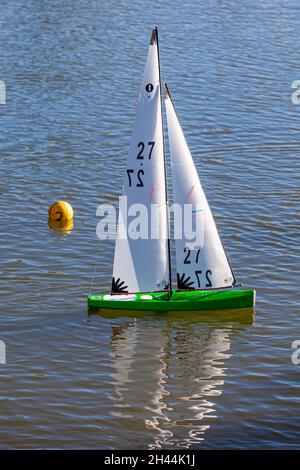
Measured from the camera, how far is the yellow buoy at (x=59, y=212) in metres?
44.9

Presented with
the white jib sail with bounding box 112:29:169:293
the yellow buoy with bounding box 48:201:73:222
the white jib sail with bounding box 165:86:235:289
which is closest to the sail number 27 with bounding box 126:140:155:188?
the white jib sail with bounding box 112:29:169:293

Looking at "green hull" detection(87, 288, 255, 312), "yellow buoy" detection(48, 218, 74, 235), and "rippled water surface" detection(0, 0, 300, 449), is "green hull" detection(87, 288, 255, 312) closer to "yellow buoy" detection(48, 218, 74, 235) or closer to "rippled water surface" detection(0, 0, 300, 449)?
"rippled water surface" detection(0, 0, 300, 449)

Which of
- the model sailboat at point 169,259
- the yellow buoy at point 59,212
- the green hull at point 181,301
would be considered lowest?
the green hull at point 181,301

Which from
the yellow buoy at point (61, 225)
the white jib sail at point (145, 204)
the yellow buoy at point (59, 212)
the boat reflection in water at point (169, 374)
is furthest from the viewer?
the yellow buoy at point (59, 212)

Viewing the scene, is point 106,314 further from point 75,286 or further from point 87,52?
point 87,52

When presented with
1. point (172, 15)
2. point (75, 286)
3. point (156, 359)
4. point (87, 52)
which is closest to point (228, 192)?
point (75, 286)

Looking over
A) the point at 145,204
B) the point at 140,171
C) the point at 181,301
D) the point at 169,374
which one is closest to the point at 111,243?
the point at 181,301

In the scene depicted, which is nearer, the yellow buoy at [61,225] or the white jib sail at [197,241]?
the white jib sail at [197,241]

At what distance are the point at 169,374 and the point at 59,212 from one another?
1406 cm

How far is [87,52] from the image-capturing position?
236 feet

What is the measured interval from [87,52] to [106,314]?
38.5 meters

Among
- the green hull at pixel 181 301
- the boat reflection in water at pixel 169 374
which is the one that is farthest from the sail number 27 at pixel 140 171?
the boat reflection in water at pixel 169 374

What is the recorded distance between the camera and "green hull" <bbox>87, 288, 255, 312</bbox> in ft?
119

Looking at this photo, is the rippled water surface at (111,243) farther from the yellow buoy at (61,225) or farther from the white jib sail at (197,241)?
the white jib sail at (197,241)
